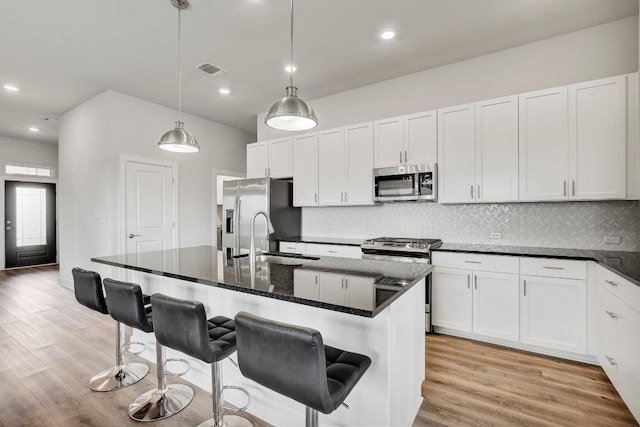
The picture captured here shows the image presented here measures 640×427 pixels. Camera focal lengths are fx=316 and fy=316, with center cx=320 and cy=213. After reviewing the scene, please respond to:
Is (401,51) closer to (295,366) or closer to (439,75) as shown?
(439,75)

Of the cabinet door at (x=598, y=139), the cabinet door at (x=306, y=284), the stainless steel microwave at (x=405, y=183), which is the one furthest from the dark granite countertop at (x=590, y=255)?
the cabinet door at (x=306, y=284)

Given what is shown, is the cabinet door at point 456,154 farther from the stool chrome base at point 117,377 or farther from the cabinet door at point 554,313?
the stool chrome base at point 117,377

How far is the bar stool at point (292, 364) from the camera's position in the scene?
1.12 m

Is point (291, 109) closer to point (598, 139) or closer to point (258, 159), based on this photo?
point (598, 139)

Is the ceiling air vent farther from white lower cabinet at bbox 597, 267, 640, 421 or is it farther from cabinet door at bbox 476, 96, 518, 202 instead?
white lower cabinet at bbox 597, 267, 640, 421

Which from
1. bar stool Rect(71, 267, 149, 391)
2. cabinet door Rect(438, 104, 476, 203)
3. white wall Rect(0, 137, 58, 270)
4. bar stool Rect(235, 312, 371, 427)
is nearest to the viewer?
bar stool Rect(235, 312, 371, 427)

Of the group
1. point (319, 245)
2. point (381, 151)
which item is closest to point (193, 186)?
point (319, 245)

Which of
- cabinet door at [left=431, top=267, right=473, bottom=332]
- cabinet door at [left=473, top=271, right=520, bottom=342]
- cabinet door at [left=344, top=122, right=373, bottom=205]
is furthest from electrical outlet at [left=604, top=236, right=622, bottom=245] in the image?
cabinet door at [left=344, top=122, right=373, bottom=205]

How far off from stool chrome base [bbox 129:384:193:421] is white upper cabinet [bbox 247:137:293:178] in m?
3.15

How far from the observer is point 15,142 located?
7242 mm

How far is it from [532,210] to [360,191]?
1.89 meters

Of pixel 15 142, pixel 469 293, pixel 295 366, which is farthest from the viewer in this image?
pixel 15 142

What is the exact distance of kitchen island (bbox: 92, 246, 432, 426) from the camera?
4.87ft

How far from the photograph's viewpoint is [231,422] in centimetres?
189
